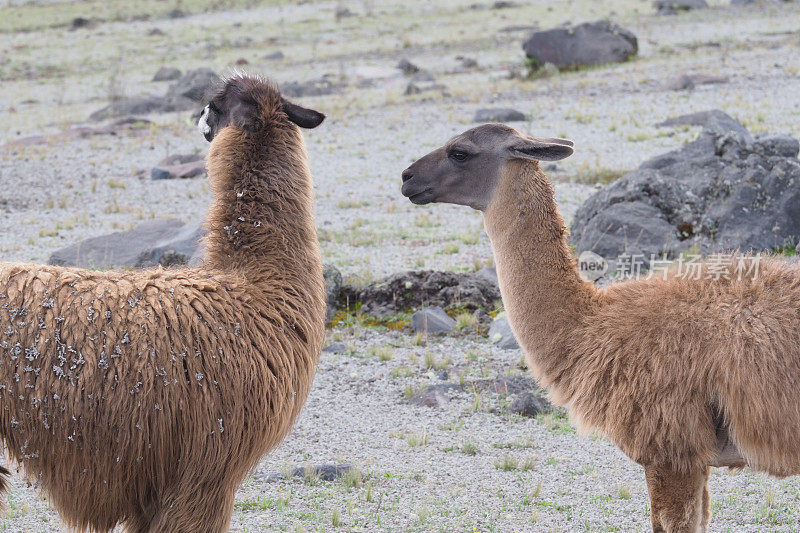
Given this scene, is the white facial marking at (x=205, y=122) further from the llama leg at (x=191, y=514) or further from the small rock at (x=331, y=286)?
the small rock at (x=331, y=286)

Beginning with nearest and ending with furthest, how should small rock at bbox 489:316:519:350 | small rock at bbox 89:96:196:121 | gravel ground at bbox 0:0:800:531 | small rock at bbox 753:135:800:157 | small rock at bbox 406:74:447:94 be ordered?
gravel ground at bbox 0:0:800:531, small rock at bbox 489:316:519:350, small rock at bbox 753:135:800:157, small rock at bbox 89:96:196:121, small rock at bbox 406:74:447:94

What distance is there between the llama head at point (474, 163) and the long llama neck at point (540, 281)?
0.46 ft

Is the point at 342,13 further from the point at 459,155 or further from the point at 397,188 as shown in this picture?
the point at 459,155

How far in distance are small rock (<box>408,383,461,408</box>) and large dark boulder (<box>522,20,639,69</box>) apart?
16.7m

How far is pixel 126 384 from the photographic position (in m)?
3.52

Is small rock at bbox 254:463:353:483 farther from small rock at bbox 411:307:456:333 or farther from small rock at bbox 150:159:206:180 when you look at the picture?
small rock at bbox 150:159:206:180

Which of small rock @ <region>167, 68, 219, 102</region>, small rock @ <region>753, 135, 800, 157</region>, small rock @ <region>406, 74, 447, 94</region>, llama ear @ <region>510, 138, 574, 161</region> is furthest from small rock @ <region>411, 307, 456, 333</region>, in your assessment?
small rock @ <region>167, 68, 219, 102</region>

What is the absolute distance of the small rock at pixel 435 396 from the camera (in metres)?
6.42

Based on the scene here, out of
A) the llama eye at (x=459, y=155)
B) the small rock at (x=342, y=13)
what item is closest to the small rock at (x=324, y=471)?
the llama eye at (x=459, y=155)

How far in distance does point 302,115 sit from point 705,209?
5777mm

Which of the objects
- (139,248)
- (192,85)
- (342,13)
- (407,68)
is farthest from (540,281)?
(342,13)

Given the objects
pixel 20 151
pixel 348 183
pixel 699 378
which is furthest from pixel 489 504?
pixel 20 151

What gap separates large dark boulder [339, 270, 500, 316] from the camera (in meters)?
8.06

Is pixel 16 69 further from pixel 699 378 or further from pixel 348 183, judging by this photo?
pixel 699 378
